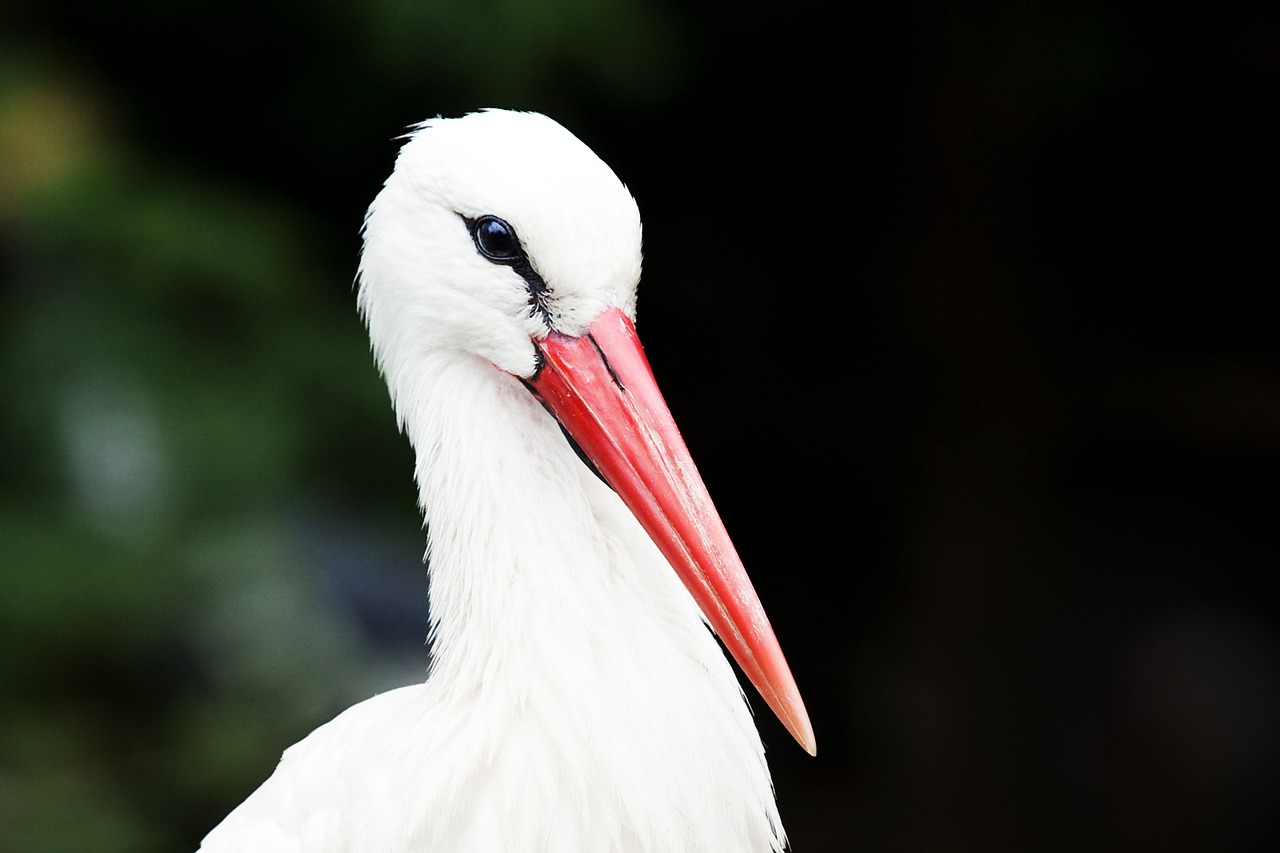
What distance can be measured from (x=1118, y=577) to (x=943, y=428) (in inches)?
18.2

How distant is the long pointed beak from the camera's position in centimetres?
78

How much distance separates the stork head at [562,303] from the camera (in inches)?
31.4

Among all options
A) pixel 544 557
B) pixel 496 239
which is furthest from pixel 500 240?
pixel 544 557

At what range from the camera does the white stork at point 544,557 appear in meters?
0.82

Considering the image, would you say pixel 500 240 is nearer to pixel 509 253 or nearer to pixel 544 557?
pixel 509 253

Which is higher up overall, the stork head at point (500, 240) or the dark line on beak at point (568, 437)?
the stork head at point (500, 240)

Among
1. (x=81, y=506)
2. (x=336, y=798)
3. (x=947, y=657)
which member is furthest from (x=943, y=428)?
(x=336, y=798)

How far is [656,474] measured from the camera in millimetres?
817

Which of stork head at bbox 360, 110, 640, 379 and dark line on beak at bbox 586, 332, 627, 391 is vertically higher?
stork head at bbox 360, 110, 640, 379

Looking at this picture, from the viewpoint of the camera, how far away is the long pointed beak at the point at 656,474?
0.78 metres

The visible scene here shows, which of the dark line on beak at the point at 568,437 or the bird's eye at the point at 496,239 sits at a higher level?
the bird's eye at the point at 496,239

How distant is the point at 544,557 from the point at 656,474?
0.34 feet

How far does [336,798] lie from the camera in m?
0.90

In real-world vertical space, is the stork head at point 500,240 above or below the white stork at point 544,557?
above
